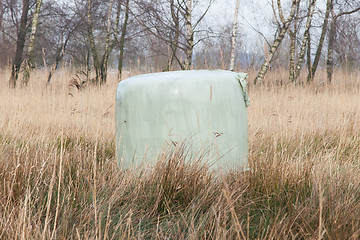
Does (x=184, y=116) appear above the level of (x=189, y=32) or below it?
below

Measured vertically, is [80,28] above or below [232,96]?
above

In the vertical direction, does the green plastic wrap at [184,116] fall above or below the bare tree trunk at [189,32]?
below

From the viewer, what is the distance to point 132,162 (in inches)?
71.2

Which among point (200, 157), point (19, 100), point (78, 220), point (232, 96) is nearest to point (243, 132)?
point (232, 96)

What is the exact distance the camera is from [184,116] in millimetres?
1751

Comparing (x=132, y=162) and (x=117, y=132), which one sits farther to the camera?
(x=117, y=132)

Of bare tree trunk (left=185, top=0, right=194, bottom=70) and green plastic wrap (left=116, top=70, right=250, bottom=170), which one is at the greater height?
bare tree trunk (left=185, top=0, right=194, bottom=70)

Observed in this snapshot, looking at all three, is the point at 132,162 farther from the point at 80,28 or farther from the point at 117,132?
the point at 80,28

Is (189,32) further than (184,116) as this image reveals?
Yes

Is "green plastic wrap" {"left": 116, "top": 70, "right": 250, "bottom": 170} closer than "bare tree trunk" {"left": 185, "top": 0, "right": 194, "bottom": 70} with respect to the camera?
Yes

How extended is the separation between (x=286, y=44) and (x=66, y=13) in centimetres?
1733

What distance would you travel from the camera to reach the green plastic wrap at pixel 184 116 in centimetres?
175

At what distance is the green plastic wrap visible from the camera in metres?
1.75

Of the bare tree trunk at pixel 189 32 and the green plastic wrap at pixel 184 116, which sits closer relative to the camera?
the green plastic wrap at pixel 184 116
